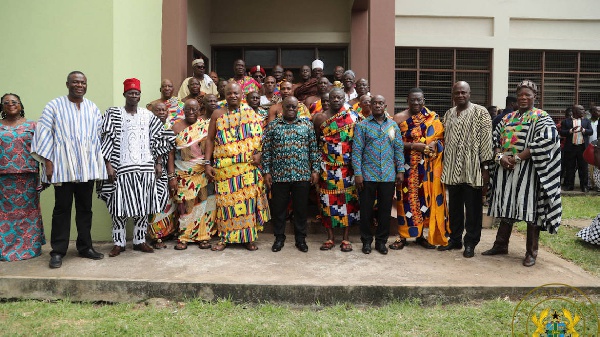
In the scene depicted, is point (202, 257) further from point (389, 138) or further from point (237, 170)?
point (389, 138)

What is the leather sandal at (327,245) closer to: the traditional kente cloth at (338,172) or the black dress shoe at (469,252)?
the traditional kente cloth at (338,172)

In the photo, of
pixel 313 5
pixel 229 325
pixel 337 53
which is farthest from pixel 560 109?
pixel 229 325

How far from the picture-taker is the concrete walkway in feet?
13.1

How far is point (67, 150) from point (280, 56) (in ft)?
22.7

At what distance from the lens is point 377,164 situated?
4980 millimetres

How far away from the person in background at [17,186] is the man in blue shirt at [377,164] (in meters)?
3.56

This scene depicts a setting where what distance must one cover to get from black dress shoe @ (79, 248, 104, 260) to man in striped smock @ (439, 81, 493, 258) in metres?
3.92

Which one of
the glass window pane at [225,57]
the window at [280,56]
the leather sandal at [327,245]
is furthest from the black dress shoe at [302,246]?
the glass window pane at [225,57]

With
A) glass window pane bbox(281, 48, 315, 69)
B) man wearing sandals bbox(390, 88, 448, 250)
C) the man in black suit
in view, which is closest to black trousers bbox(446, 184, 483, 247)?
man wearing sandals bbox(390, 88, 448, 250)

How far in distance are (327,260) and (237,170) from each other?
4.81 feet

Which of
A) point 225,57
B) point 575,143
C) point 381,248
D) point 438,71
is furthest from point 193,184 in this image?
point 575,143

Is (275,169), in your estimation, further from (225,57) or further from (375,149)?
(225,57)

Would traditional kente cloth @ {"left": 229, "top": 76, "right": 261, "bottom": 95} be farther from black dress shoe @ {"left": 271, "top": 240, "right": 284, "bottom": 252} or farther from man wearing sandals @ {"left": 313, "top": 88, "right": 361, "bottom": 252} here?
black dress shoe @ {"left": 271, "top": 240, "right": 284, "bottom": 252}

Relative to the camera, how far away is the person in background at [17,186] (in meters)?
4.76
